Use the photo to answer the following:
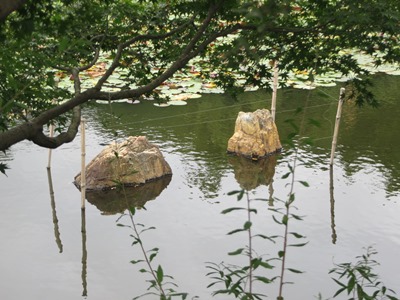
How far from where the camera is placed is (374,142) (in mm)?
12078

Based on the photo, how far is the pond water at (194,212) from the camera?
7.71 metres

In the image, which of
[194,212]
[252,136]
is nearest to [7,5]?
[194,212]

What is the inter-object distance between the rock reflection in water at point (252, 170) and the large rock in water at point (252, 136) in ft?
0.45

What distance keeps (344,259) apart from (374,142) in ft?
14.6

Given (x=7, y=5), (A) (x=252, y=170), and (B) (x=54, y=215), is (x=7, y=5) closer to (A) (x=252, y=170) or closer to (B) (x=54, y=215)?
→ (B) (x=54, y=215)

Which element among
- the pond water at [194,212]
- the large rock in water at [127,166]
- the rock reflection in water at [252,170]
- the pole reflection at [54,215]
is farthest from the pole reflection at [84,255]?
the rock reflection in water at [252,170]

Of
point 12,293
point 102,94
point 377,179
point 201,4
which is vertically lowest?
point 12,293

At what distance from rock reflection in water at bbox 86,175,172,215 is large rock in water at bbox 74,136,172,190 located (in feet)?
0.36

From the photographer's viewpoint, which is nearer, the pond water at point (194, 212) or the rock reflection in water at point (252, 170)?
the pond water at point (194, 212)

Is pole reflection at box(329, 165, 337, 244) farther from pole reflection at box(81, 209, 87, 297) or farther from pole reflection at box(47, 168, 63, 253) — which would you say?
pole reflection at box(47, 168, 63, 253)

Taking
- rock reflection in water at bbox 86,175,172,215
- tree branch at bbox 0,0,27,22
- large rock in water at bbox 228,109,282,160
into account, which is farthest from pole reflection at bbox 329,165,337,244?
tree branch at bbox 0,0,27,22

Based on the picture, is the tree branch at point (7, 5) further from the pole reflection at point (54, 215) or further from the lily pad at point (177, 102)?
the lily pad at point (177, 102)

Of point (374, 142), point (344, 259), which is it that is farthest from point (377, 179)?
point (344, 259)

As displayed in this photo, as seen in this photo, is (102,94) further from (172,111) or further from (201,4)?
(172,111)
